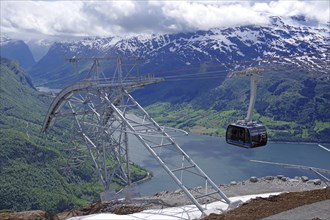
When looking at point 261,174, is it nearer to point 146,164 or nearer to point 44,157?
point 146,164

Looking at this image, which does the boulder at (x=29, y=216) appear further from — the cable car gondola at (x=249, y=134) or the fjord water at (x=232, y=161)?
the fjord water at (x=232, y=161)

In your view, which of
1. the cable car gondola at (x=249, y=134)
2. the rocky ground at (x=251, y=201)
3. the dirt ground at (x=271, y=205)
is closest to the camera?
the dirt ground at (x=271, y=205)

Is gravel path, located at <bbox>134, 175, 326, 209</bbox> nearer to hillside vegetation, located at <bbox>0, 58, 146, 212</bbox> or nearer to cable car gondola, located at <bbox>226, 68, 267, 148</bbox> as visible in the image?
cable car gondola, located at <bbox>226, 68, 267, 148</bbox>

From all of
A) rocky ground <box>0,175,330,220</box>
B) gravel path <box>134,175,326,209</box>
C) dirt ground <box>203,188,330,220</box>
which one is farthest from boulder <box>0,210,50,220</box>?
gravel path <box>134,175,326,209</box>

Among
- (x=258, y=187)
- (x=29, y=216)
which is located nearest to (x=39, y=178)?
(x=258, y=187)

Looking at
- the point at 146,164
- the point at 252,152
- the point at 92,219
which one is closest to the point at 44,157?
the point at 146,164

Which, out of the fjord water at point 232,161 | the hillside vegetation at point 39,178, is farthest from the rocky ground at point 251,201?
the hillside vegetation at point 39,178

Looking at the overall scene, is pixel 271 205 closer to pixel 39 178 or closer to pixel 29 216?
pixel 29 216

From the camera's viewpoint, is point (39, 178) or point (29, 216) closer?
point (29, 216)
